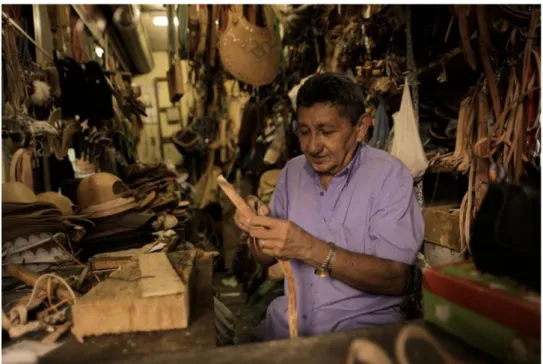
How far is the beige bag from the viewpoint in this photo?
10.3ft

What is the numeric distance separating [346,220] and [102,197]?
1660 millimetres

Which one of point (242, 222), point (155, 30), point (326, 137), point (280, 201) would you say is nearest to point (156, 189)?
point (280, 201)

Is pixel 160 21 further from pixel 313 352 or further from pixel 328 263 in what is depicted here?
pixel 313 352

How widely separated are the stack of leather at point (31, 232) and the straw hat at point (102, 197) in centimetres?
29

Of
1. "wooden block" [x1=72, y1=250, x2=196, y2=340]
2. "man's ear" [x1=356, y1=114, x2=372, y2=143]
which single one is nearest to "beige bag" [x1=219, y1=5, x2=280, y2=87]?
"man's ear" [x1=356, y1=114, x2=372, y2=143]

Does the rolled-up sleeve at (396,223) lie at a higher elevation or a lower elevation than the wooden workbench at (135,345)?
higher

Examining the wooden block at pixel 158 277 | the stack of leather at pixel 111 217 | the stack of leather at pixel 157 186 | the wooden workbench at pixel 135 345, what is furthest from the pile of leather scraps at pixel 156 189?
the wooden workbench at pixel 135 345

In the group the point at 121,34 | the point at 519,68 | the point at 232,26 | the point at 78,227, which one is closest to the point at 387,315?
the point at 519,68

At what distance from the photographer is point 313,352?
0.88 meters

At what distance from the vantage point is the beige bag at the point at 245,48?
3125 millimetres

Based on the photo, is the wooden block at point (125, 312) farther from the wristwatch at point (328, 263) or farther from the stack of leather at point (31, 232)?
the stack of leather at point (31, 232)

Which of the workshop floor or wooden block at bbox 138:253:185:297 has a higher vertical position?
wooden block at bbox 138:253:185:297

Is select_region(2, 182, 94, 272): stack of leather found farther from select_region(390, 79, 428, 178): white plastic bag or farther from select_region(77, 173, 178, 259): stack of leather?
select_region(390, 79, 428, 178): white plastic bag

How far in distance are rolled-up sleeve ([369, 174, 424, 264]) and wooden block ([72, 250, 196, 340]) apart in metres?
0.84
